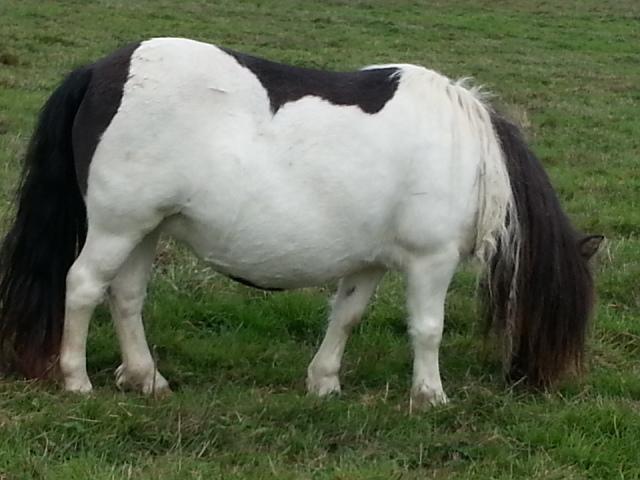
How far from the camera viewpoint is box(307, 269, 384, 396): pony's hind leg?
215 inches

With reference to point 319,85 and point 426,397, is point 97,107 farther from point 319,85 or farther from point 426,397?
point 426,397

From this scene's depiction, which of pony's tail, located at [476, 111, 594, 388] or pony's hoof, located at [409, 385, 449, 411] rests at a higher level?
pony's tail, located at [476, 111, 594, 388]

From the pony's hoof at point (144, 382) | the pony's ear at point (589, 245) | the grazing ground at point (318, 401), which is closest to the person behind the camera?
the grazing ground at point (318, 401)

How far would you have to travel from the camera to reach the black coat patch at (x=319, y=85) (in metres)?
5.04

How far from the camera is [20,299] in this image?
514cm

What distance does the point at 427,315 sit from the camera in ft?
17.2

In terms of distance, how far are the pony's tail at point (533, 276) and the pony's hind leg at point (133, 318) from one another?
175 centimetres

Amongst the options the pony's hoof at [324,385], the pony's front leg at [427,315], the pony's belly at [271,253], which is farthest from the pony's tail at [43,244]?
the pony's front leg at [427,315]

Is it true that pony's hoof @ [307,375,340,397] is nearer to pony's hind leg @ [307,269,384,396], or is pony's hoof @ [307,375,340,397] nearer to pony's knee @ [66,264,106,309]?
pony's hind leg @ [307,269,384,396]

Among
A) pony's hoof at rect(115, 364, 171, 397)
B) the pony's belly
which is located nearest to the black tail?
the pony's belly

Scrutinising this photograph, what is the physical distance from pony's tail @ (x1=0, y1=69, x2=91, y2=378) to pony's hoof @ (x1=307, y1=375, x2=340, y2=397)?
1.31 m

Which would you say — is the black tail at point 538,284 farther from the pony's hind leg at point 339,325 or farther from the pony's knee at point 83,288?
the pony's knee at point 83,288

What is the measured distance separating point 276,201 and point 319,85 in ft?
2.14

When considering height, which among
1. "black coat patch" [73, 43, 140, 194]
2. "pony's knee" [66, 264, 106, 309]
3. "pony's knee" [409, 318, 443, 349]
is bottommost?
"pony's knee" [409, 318, 443, 349]
